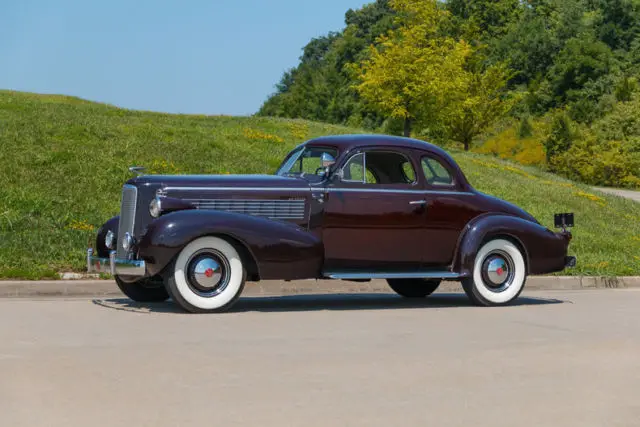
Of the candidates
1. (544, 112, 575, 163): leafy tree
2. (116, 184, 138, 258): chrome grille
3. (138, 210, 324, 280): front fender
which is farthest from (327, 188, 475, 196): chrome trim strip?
(544, 112, 575, 163): leafy tree

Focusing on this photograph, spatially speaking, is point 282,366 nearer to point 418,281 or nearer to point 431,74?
point 418,281

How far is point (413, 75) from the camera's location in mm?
50938

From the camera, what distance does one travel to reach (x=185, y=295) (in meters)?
11.0

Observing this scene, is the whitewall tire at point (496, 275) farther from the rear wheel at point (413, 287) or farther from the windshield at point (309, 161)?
the windshield at point (309, 161)

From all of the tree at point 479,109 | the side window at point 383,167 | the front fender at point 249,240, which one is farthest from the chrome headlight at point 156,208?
the tree at point 479,109

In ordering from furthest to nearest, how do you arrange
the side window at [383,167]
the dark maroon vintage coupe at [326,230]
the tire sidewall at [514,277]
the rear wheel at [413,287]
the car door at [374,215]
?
the rear wheel at [413,287]
the tire sidewall at [514,277]
the side window at [383,167]
the car door at [374,215]
the dark maroon vintage coupe at [326,230]

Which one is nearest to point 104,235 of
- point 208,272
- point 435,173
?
point 208,272

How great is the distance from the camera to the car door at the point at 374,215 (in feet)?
39.0

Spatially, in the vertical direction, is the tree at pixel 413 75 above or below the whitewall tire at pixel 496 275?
above

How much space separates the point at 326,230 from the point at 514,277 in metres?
2.56

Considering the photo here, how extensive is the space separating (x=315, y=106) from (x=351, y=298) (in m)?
123

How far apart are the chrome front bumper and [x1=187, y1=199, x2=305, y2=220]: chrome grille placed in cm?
97

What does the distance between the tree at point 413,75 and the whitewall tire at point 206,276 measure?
3990 centimetres

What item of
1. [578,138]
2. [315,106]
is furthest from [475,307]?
[315,106]
